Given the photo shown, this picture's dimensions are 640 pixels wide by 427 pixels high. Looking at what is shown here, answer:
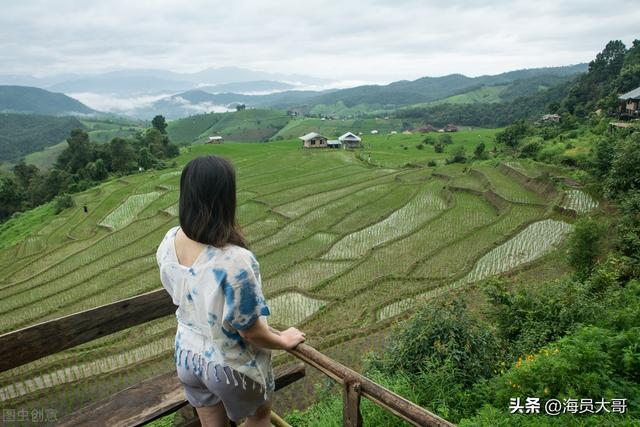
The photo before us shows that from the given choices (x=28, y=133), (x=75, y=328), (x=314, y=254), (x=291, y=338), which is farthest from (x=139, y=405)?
(x=28, y=133)

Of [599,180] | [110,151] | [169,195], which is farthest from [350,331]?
[110,151]

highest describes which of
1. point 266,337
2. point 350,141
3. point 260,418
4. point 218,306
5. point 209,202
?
point 209,202

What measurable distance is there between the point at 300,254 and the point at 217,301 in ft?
43.5

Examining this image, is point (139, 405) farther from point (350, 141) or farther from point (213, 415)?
point (350, 141)

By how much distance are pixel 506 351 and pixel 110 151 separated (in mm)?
45343

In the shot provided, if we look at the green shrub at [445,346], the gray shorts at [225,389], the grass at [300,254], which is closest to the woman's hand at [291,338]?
the gray shorts at [225,389]

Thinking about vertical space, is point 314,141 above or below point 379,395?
below

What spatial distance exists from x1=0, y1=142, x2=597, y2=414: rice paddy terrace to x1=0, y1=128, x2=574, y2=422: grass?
0.06 meters

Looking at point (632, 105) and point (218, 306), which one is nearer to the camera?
point (218, 306)

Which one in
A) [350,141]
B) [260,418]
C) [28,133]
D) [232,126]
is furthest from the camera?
[28,133]

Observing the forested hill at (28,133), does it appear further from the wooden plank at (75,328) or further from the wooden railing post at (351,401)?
the wooden railing post at (351,401)

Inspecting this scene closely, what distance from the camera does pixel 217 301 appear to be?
1752 millimetres

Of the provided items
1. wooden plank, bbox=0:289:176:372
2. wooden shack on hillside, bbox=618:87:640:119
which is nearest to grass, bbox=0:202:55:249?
wooden plank, bbox=0:289:176:372

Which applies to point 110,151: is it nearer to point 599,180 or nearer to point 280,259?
point 280,259
